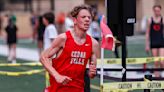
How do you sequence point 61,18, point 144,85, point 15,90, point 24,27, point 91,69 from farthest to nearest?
point 24,27, point 61,18, point 15,90, point 144,85, point 91,69

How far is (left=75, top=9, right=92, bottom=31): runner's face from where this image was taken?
6.00m

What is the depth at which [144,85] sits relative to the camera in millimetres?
7512

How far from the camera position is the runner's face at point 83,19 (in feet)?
19.7

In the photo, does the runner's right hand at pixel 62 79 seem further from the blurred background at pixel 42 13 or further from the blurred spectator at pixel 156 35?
the blurred background at pixel 42 13

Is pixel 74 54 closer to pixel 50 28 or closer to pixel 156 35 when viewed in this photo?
pixel 50 28

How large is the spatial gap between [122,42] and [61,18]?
3089cm

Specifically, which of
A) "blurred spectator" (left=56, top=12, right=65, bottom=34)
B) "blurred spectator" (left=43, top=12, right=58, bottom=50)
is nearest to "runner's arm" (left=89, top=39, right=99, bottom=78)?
"blurred spectator" (left=43, top=12, right=58, bottom=50)

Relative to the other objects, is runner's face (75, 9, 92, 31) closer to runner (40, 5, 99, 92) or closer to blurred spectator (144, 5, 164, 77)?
runner (40, 5, 99, 92)

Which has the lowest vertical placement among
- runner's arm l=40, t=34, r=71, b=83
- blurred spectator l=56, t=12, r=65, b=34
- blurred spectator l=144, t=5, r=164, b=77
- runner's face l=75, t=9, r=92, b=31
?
blurred spectator l=56, t=12, r=65, b=34

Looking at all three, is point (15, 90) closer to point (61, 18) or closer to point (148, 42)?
point (148, 42)

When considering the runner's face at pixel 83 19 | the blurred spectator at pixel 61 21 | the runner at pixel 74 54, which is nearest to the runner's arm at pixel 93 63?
the runner at pixel 74 54

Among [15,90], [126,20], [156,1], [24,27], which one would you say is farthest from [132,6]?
[24,27]

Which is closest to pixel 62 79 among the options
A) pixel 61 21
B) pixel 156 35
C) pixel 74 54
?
pixel 74 54

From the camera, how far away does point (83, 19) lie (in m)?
6.00
